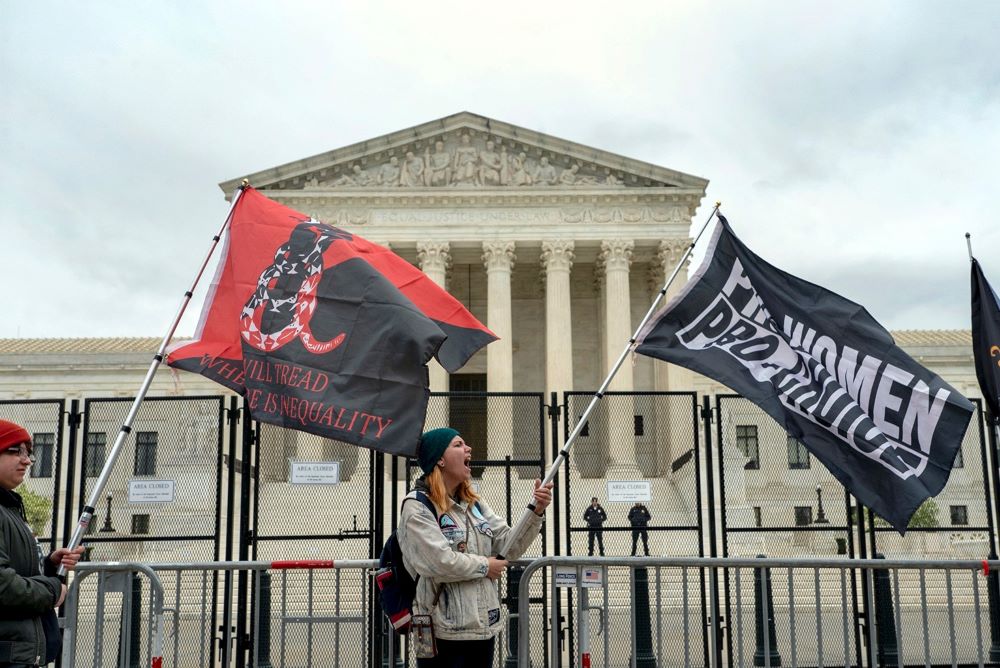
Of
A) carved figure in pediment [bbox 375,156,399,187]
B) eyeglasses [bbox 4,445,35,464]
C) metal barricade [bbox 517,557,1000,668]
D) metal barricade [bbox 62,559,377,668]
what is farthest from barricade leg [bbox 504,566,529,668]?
carved figure in pediment [bbox 375,156,399,187]

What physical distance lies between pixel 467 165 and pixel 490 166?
105cm

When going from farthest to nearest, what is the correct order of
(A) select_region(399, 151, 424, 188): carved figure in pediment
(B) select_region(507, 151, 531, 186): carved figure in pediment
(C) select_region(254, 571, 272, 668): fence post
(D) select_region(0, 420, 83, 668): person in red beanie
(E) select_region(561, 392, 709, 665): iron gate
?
(B) select_region(507, 151, 531, 186): carved figure in pediment → (A) select_region(399, 151, 424, 188): carved figure in pediment → (E) select_region(561, 392, 709, 665): iron gate → (C) select_region(254, 571, 272, 668): fence post → (D) select_region(0, 420, 83, 668): person in red beanie

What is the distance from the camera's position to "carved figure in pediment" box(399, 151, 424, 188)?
137 ft

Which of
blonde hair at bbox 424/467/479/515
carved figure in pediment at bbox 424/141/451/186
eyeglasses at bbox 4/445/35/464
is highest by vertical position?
carved figure in pediment at bbox 424/141/451/186

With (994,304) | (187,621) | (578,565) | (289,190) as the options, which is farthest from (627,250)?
(578,565)

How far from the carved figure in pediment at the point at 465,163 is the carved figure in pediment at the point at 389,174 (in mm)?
2616

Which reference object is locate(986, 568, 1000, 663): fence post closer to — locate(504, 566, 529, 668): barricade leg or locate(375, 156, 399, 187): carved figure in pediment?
locate(504, 566, 529, 668): barricade leg

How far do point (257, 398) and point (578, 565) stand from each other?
2.83 metres

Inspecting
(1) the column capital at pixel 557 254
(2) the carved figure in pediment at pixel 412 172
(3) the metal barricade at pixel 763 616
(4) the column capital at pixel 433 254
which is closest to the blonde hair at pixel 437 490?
(3) the metal barricade at pixel 763 616

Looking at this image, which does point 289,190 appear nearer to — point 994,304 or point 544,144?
point 544,144

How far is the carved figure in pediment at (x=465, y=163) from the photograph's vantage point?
138 ft

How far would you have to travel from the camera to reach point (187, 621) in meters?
14.3

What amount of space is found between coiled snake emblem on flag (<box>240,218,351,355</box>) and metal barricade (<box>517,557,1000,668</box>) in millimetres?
2721

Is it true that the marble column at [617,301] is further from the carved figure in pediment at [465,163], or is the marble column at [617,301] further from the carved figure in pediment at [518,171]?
the carved figure in pediment at [465,163]
